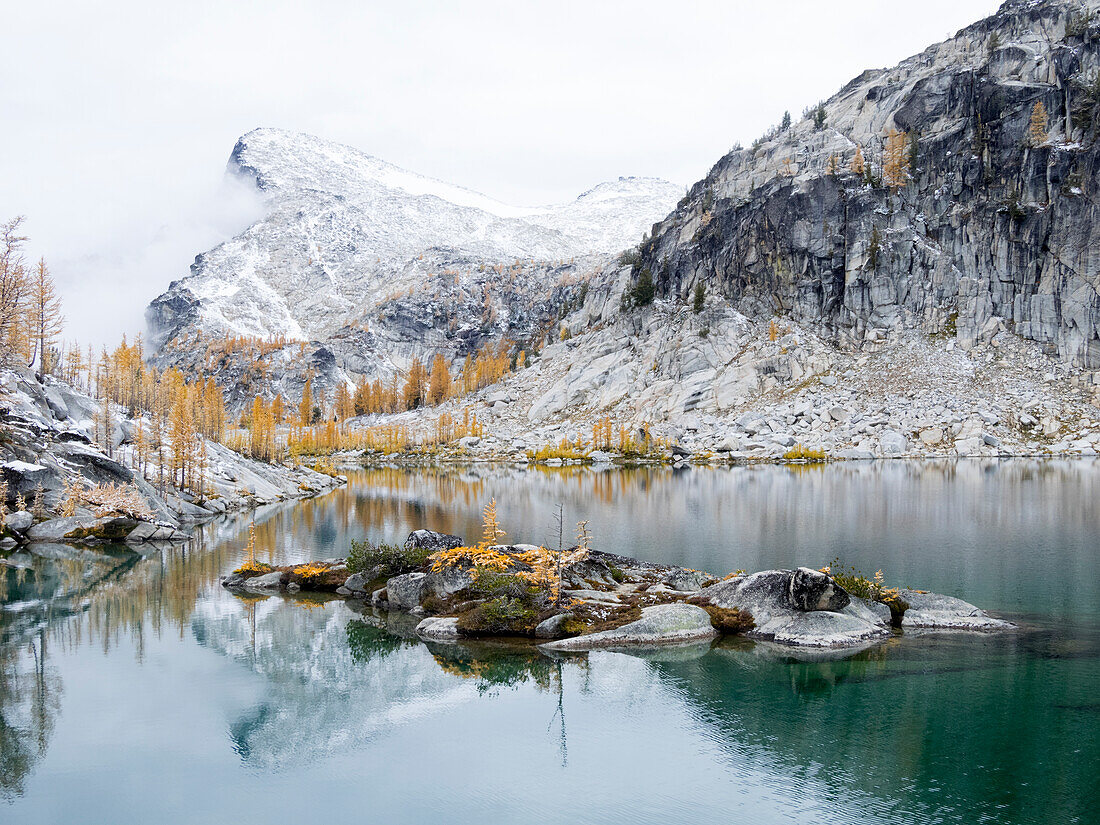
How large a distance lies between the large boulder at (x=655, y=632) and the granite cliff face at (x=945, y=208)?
4887 inches

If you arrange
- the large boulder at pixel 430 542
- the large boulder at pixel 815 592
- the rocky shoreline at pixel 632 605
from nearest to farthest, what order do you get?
1. the rocky shoreline at pixel 632 605
2. the large boulder at pixel 815 592
3. the large boulder at pixel 430 542

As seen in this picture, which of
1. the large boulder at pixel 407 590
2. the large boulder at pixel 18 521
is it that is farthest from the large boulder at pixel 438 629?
the large boulder at pixel 18 521

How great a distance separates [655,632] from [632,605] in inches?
115

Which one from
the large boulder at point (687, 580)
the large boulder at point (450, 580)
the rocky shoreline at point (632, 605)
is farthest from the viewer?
the large boulder at point (687, 580)

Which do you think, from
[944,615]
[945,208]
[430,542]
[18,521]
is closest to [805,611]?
[944,615]

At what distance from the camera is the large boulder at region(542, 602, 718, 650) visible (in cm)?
2428

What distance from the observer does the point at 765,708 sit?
19328 mm

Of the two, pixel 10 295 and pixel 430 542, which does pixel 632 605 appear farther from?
pixel 10 295

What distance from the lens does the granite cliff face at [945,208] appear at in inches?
4934

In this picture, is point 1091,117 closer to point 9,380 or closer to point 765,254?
point 765,254

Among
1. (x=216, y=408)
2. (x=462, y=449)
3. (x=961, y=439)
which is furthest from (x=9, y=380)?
(x=961, y=439)

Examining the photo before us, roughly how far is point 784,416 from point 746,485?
162 feet

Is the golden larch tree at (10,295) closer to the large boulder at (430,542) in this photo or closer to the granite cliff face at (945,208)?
the large boulder at (430,542)

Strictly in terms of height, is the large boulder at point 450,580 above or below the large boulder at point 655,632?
above
